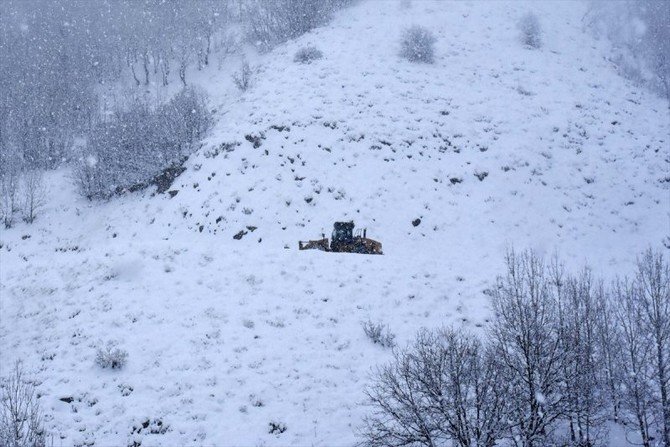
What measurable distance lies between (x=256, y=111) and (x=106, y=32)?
28193 mm

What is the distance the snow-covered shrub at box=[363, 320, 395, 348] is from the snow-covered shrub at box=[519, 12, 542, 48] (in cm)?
3657

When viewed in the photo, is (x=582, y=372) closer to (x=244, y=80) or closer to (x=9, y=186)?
(x=244, y=80)

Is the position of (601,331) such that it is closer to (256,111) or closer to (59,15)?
(256,111)

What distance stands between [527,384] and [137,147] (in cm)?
2733

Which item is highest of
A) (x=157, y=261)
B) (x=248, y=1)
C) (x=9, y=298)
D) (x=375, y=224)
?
(x=248, y=1)

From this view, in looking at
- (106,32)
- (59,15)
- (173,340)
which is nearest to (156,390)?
(173,340)

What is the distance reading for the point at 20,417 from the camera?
9461mm

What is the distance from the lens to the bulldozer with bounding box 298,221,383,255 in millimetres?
19016

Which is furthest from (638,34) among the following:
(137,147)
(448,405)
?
(448,405)

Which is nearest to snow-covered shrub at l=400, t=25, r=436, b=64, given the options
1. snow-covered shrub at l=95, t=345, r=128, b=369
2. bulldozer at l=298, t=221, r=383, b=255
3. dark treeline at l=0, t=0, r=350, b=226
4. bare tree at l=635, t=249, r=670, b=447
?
dark treeline at l=0, t=0, r=350, b=226

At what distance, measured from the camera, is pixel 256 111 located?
29.2 metres

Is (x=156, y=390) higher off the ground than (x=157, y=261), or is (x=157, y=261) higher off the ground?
(x=157, y=261)

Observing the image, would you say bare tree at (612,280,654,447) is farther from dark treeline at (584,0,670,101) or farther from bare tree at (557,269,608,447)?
dark treeline at (584,0,670,101)

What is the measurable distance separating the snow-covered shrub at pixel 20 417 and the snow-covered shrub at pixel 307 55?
1196 inches
